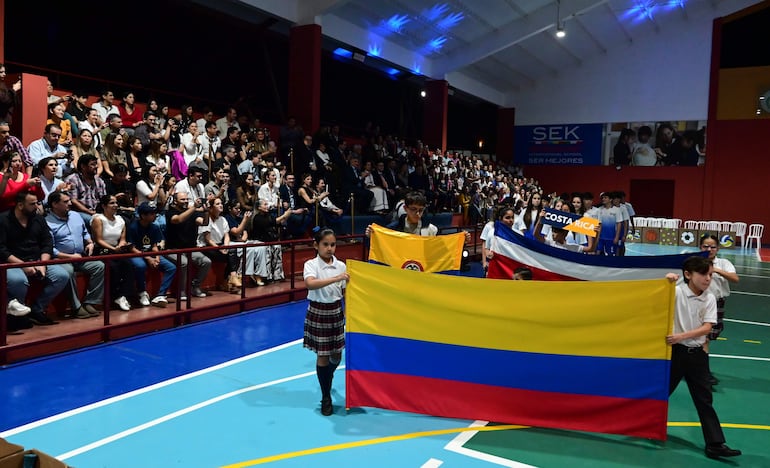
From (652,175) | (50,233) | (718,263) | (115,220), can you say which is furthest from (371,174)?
(652,175)

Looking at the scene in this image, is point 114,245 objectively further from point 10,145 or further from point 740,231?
point 740,231

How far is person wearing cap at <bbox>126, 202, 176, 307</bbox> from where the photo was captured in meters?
8.35

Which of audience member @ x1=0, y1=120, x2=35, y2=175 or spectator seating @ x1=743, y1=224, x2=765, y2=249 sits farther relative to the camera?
spectator seating @ x1=743, y1=224, x2=765, y2=249

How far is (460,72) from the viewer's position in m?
28.2

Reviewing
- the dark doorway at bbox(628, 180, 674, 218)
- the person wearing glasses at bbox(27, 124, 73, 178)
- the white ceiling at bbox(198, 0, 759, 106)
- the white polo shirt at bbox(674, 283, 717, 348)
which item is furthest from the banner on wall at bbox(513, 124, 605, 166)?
the white polo shirt at bbox(674, 283, 717, 348)

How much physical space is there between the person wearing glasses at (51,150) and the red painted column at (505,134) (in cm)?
2763

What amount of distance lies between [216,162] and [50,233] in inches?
203

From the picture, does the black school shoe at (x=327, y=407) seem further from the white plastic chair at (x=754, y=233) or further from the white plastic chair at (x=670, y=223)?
the white plastic chair at (x=754, y=233)

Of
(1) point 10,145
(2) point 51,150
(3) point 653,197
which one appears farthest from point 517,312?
(3) point 653,197

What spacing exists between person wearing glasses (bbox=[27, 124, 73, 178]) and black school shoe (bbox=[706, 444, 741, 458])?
30.0 ft

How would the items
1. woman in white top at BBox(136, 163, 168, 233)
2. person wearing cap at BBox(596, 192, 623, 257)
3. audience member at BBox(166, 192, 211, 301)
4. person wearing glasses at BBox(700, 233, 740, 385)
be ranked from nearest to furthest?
person wearing glasses at BBox(700, 233, 740, 385), audience member at BBox(166, 192, 211, 301), woman in white top at BBox(136, 163, 168, 233), person wearing cap at BBox(596, 192, 623, 257)

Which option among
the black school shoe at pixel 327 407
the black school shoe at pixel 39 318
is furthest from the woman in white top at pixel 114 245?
the black school shoe at pixel 327 407

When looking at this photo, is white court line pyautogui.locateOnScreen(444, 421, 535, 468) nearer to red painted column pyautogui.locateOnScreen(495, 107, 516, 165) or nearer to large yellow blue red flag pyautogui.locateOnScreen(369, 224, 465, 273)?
large yellow blue red flag pyautogui.locateOnScreen(369, 224, 465, 273)

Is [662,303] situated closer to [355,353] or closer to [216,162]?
[355,353]
